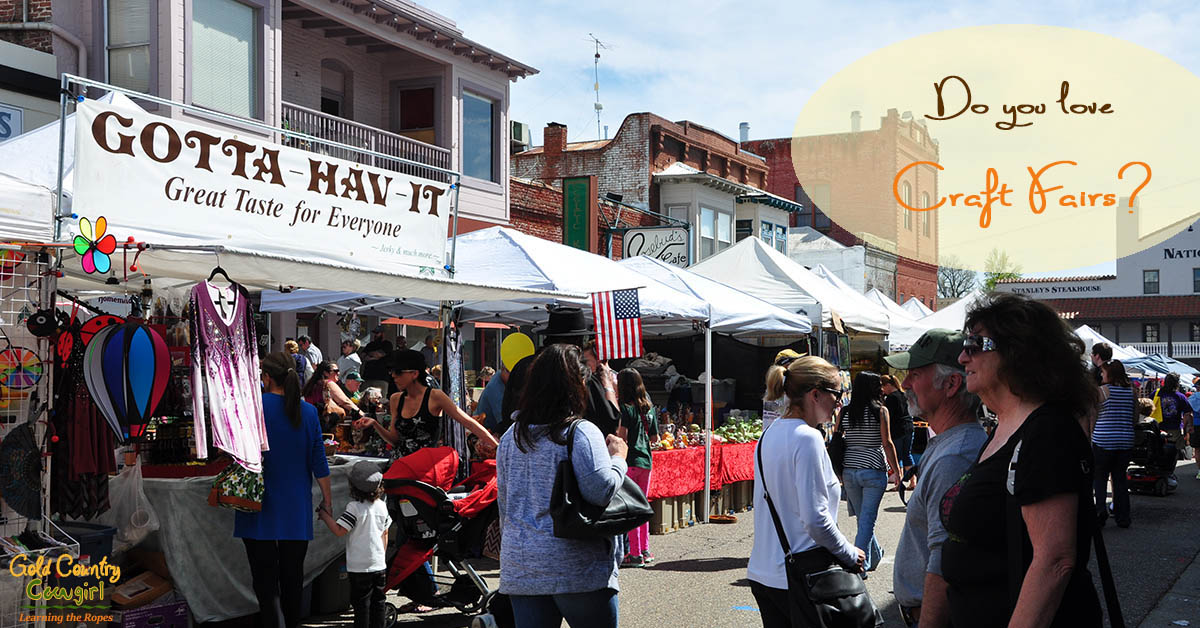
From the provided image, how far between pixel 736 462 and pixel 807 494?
8.58 m

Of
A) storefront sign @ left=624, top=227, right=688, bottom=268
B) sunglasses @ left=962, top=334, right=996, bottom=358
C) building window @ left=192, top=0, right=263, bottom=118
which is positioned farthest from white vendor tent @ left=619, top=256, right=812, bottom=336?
storefront sign @ left=624, top=227, right=688, bottom=268

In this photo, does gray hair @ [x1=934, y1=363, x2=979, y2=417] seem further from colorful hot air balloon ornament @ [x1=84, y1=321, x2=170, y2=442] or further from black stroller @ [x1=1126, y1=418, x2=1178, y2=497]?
black stroller @ [x1=1126, y1=418, x2=1178, y2=497]

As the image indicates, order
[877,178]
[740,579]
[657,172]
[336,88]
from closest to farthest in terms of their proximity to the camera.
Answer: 1. [877,178]
2. [740,579]
3. [336,88]
4. [657,172]

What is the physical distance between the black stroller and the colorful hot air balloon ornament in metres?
14.0


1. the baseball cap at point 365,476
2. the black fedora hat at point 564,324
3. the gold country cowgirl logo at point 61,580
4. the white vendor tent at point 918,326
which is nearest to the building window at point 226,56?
the black fedora hat at point 564,324

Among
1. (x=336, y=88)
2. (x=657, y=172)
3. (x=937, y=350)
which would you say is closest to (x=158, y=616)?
(x=937, y=350)

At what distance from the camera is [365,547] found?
Answer: 6168mm

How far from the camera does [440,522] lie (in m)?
6.30

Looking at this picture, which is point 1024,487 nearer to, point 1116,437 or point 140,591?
point 140,591

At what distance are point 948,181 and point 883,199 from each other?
18 centimetres

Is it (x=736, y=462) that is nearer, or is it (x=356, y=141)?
(x=736, y=462)

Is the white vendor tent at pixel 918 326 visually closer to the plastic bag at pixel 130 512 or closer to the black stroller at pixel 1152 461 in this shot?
the black stroller at pixel 1152 461

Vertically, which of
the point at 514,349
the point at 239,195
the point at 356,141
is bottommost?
the point at 514,349

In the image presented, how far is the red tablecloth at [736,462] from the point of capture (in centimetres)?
1209
